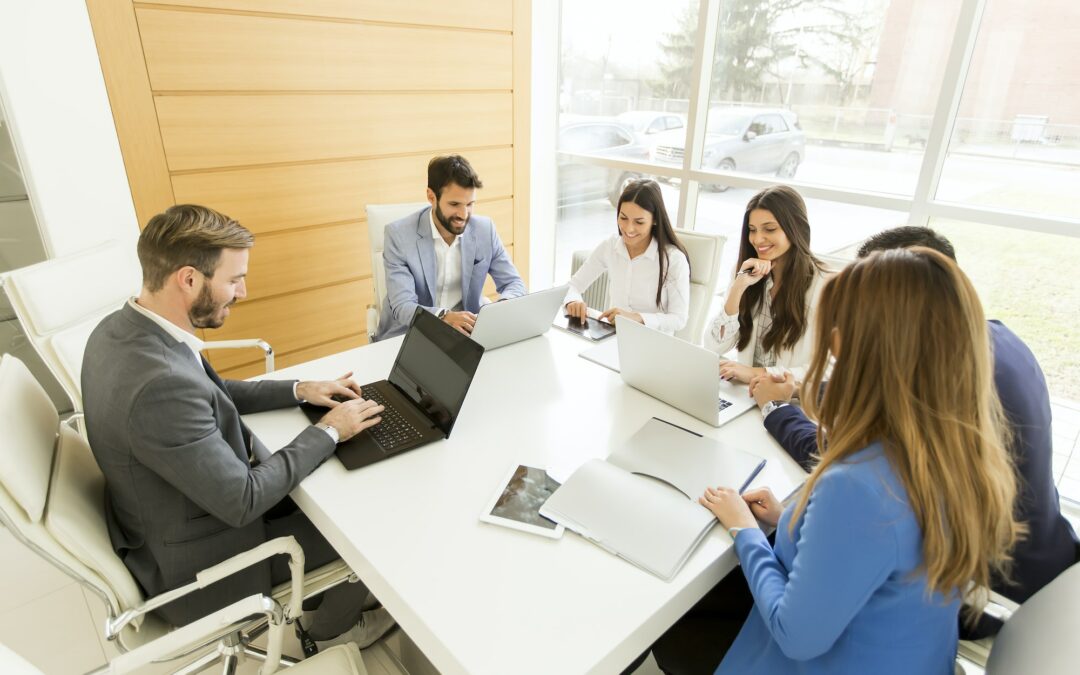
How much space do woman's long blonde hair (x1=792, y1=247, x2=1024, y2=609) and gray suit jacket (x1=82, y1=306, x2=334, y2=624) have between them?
1198 millimetres

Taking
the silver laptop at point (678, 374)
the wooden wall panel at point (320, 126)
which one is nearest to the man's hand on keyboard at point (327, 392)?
the silver laptop at point (678, 374)

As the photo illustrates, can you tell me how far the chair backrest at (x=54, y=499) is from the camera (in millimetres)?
1102

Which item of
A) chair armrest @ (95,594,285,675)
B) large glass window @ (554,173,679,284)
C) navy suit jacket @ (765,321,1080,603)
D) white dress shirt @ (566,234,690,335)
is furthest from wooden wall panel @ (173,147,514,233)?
navy suit jacket @ (765,321,1080,603)

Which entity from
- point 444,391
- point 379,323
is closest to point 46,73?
point 379,323

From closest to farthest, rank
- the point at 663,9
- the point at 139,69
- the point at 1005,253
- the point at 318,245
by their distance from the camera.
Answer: the point at 139,69, the point at 1005,253, the point at 318,245, the point at 663,9

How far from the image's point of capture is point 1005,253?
2682 millimetres

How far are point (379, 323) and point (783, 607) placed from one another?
2.16 metres

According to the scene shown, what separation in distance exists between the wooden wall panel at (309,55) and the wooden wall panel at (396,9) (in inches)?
1.6

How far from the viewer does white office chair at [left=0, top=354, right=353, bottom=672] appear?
1.11 meters

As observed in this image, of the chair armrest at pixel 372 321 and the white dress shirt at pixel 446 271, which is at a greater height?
the white dress shirt at pixel 446 271

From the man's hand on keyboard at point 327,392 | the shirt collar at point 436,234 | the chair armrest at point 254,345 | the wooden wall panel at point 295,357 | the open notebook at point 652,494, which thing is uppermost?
the shirt collar at point 436,234

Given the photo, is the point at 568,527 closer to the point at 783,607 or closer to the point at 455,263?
the point at 783,607

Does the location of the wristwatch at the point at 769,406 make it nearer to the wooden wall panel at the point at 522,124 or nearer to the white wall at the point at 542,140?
the wooden wall panel at the point at 522,124

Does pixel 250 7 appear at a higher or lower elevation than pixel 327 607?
higher
